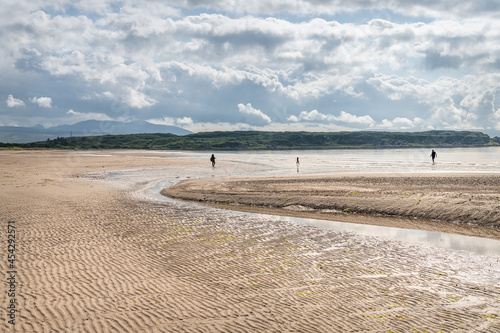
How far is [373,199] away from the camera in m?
23.1

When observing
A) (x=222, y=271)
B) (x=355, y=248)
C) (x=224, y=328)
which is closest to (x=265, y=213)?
(x=355, y=248)

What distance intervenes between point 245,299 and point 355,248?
20.2 feet

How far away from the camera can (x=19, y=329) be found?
23.7 ft

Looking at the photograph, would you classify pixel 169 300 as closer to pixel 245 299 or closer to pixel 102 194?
pixel 245 299

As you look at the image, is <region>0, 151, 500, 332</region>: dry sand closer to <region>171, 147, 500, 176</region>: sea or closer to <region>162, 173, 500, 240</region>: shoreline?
<region>162, 173, 500, 240</region>: shoreline

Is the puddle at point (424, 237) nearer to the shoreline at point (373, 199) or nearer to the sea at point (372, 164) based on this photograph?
the shoreline at point (373, 199)

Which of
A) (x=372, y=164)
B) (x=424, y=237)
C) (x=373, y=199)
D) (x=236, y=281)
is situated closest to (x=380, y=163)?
(x=372, y=164)

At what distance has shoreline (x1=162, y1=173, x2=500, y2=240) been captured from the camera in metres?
18.7

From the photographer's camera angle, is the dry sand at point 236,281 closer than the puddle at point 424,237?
Yes

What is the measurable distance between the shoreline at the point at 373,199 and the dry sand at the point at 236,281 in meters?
4.96

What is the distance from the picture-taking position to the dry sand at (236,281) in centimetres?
773

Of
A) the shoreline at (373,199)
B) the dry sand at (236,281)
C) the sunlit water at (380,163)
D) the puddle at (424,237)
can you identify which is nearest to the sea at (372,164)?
the sunlit water at (380,163)

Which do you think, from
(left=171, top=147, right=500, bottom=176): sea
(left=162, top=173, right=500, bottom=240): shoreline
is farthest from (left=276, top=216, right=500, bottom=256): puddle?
(left=171, top=147, right=500, bottom=176): sea

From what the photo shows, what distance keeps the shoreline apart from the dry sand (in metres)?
4.96
